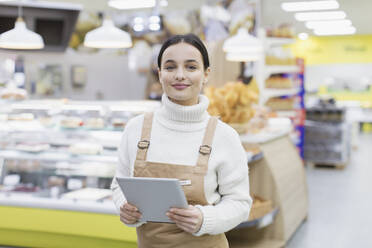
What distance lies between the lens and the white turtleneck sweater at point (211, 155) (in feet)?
6.15

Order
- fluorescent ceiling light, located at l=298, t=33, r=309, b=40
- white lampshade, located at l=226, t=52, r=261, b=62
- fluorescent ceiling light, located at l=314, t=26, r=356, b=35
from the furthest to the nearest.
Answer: fluorescent ceiling light, located at l=298, t=33, r=309, b=40
fluorescent ceiling light, located at l=314, t=26, r=356, b=35
white lampshade, located at l=226, t=52, r=261, b=62

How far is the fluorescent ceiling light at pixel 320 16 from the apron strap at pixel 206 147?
1145cm

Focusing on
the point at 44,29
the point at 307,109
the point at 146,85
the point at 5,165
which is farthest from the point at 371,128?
the point at 5,165

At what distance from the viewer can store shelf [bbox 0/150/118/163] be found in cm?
405

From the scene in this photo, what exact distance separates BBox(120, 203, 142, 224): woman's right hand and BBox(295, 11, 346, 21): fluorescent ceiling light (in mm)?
11695

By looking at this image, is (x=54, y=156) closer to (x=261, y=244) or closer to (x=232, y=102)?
(x=232, y=102)

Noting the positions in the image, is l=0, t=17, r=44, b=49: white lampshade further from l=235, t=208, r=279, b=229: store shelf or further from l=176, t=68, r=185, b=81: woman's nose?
l=176, t=68, r=185, b=81: woman's nose

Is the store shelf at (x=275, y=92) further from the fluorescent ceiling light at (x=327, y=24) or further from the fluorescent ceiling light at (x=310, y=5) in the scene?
the fluorescent ceiling light at (x=327, y=24)

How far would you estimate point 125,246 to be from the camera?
3.63m

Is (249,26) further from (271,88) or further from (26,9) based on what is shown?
(26,9)

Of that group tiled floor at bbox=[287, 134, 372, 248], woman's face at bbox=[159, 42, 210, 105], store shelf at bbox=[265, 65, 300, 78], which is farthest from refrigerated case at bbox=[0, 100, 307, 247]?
store shelf at bbox=[265, 65, 300, 78]

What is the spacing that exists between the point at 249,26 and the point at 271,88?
125 cm

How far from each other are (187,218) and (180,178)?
184 mm

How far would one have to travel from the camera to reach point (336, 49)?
764 inches
